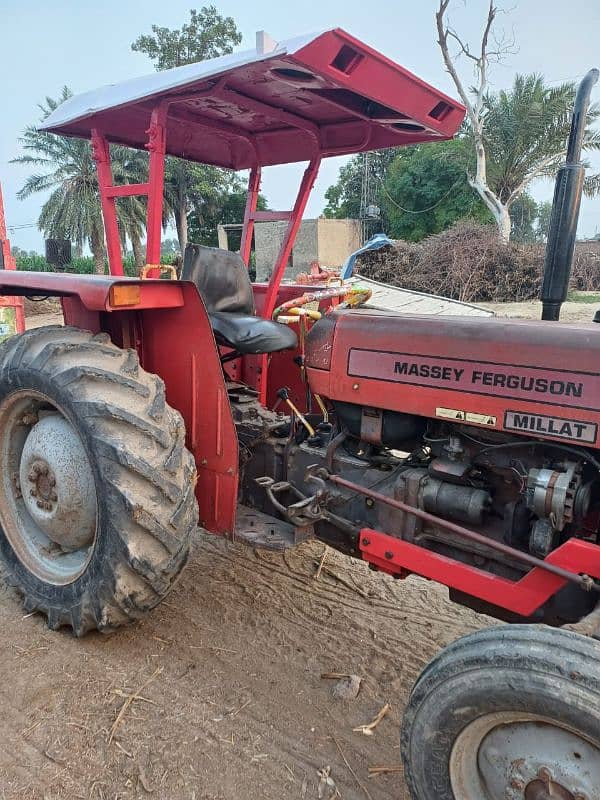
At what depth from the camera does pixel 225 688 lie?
7.18 feet

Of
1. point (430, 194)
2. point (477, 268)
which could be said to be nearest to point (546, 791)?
point (477, 268)

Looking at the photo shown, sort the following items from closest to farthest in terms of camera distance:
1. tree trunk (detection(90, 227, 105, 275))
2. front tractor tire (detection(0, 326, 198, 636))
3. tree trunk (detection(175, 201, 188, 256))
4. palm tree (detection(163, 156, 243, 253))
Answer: front tractor tire (detection(0, 326, 198, 636)) → tree trunk (detection(90, 227, 105, 275)) → palm tree (detection(163, 156, 243, 253)) → tree trunk (detection(175, 201, 188, 256))

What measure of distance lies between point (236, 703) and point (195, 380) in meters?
1.19

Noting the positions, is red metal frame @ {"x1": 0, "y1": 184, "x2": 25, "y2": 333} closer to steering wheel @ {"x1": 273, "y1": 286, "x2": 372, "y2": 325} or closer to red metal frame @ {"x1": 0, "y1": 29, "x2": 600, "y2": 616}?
red metal frame @ {"x1": 0, "y1": 29, "x2": 600, "y2": 616}

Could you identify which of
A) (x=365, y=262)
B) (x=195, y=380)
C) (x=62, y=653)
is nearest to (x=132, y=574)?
(x=62, y=653)

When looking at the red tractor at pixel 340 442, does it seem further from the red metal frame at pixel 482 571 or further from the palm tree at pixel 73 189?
the palm tree at pixel 73 189

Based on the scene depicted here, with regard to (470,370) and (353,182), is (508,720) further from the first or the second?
(353,182)

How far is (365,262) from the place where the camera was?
14812mm

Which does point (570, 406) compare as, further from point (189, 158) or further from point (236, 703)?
point (189, 158)

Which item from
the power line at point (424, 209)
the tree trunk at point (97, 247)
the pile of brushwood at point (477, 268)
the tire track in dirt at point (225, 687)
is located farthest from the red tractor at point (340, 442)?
the power line at point (424, 209)

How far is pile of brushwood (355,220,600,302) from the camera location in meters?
12.7

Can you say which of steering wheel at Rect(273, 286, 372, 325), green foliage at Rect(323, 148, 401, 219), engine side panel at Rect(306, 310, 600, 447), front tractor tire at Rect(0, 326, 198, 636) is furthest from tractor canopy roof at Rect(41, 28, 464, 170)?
green foliage at Rect(323, 148, 401, 219)

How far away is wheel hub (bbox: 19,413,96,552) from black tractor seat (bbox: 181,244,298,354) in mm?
782

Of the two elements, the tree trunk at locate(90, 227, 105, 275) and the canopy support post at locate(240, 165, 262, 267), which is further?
the tree trunk at locate(90, 227, 105, 275)
